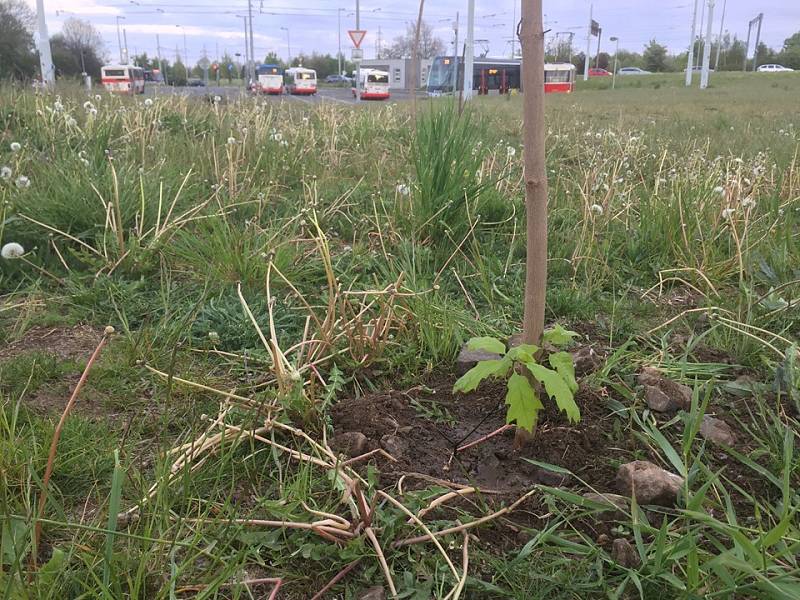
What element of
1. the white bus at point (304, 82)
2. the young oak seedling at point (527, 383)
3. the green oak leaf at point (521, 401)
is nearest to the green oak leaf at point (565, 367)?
the young oak seedling at point (527, 383)

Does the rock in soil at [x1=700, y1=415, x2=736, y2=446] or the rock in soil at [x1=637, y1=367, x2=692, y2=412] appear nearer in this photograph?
the rock in soil at [x1=700, y1=415, x2=736, y2=446]

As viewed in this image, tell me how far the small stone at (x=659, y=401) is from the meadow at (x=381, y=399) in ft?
0.10

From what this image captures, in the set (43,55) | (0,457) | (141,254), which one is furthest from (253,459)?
(43,55)

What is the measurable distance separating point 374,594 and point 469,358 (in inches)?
37.9

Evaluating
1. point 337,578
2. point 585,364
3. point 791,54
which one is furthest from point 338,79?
point 337,578

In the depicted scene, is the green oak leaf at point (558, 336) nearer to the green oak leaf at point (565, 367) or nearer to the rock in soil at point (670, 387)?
the green oak leaf at point (565, 367)

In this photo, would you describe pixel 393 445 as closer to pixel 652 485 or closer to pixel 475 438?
pixel 475 438

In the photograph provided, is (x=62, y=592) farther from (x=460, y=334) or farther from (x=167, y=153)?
(x=167, y=153)

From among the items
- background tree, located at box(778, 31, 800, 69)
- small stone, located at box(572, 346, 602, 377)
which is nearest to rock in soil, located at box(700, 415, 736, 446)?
small stone, located at box(572, 346, 602, 377)

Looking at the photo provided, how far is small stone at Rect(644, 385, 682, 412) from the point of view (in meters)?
1.78

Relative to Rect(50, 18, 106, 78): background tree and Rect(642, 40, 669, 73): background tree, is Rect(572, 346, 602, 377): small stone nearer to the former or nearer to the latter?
Rect(50, 18, 106, 78): background tree

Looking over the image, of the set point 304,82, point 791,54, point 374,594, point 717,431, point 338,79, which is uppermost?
point 791,54

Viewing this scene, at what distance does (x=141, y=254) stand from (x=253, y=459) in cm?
167

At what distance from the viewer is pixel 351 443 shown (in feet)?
5.37
